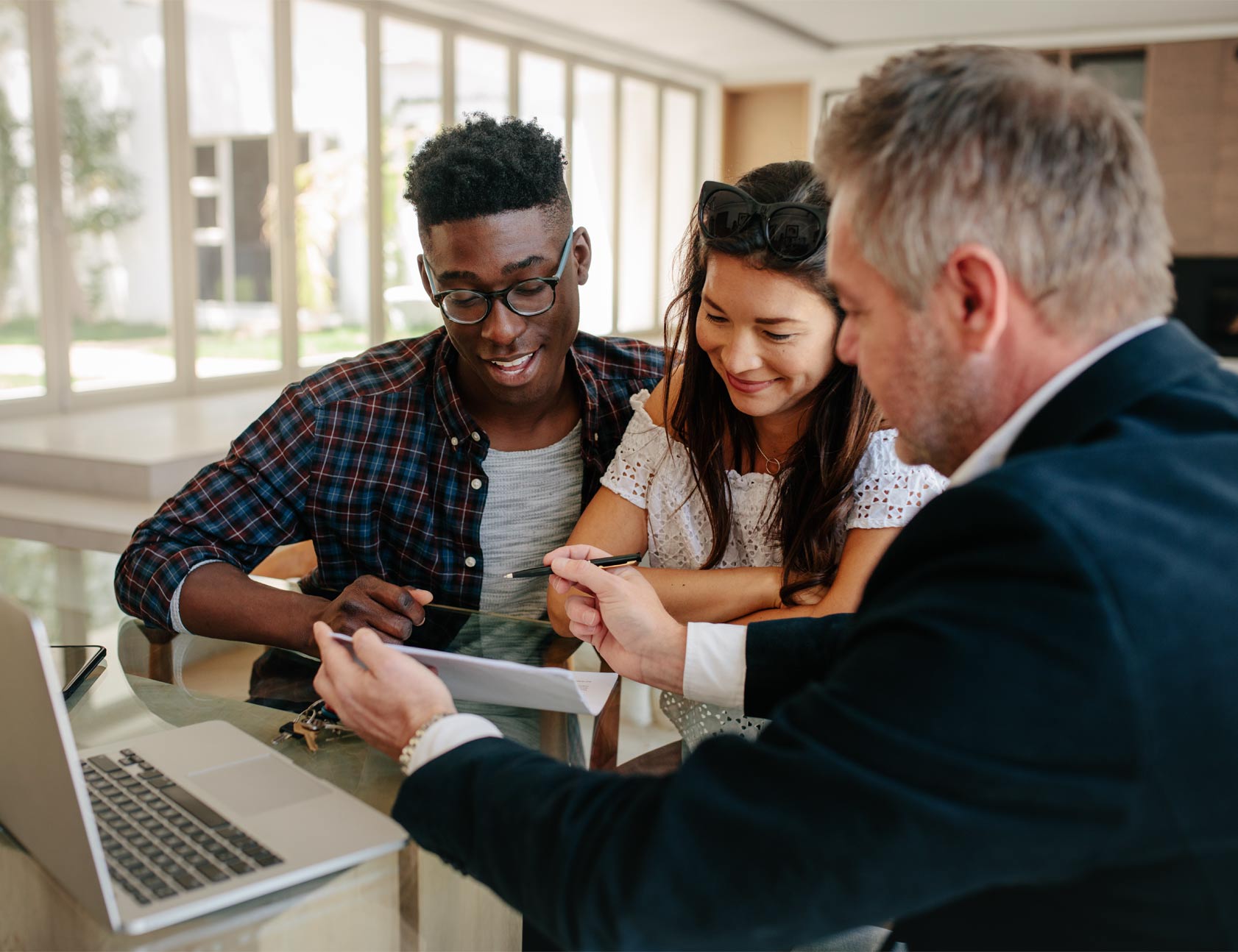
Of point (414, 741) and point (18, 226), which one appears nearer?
point (414, 741)

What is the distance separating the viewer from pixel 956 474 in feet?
3.03

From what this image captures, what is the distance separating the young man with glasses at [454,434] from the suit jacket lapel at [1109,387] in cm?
121

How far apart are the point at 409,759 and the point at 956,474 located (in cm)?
56

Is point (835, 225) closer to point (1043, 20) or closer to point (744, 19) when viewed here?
point (744, 19)

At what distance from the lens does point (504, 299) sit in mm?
1908

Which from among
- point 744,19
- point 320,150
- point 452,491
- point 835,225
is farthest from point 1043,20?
point 835,225

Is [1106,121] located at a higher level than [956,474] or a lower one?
higher

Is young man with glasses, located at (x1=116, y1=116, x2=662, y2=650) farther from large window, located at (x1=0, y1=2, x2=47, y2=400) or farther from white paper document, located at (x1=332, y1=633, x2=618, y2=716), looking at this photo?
large window, located at (x1=0, y1=2, x2=47, y2=400)

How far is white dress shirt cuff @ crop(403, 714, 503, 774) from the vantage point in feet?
3.35

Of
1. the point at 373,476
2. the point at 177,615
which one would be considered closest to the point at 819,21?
the point at 373,476

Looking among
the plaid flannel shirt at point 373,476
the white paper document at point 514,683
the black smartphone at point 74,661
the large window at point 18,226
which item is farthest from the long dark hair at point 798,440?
the large window at point 18,226

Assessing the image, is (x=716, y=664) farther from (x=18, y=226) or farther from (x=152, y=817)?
(x=18, y=226)

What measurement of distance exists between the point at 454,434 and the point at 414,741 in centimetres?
110

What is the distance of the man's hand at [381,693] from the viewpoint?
1098 mm
